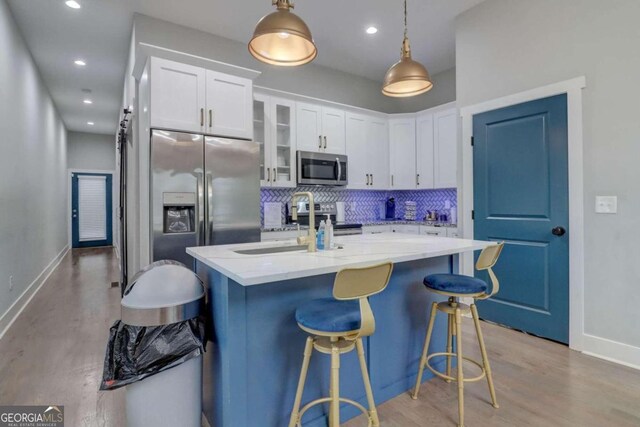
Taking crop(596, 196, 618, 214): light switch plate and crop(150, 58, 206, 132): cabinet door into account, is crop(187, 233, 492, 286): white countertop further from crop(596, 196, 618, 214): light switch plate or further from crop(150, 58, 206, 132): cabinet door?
crop(150, 58, 206, 132): cabinet door

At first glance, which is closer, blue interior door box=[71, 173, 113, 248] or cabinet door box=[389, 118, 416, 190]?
cabinet door box=[389, 118, 416, 190]

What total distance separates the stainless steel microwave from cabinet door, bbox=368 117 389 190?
0.52 metres

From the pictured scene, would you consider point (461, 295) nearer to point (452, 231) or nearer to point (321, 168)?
point (452, 231)

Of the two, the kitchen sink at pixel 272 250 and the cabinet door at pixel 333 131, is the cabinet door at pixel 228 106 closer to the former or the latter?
the cabinet door at pixel 333 131

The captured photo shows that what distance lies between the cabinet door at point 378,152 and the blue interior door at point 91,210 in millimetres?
8128

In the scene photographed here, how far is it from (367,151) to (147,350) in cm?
408

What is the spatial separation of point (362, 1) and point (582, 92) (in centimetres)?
214

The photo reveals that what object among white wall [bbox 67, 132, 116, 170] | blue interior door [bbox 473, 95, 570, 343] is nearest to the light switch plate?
blue interior door [bbox 473, 95, 570, 343]

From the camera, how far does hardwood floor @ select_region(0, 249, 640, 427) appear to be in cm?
183

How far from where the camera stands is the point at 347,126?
475 cm

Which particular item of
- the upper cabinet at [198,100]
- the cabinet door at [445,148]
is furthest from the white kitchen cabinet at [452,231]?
the upper cabinet at [198,100]

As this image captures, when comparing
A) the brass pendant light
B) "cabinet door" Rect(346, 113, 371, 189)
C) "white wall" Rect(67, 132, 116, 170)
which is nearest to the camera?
Answer: the brass pendant light

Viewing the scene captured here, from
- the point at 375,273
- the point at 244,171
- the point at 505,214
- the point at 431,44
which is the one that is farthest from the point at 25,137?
the point at 505,214

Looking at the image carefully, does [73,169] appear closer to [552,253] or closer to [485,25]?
[485,25]
